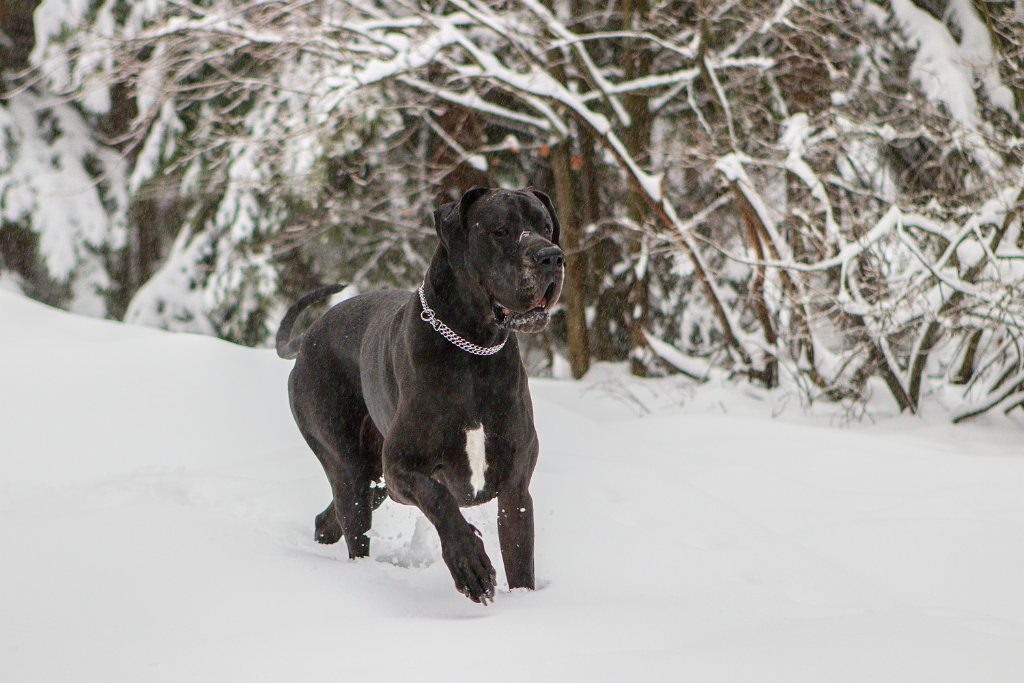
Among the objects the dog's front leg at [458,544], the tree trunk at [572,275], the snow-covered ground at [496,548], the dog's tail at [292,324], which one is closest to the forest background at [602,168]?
the tree trunk at [572,275]

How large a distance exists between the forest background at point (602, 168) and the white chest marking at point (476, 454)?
3486 mm

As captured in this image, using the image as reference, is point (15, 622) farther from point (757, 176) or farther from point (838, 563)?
point (757, 176)

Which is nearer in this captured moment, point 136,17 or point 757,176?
point 757,176


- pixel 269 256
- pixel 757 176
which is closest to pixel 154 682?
pixel 757 176

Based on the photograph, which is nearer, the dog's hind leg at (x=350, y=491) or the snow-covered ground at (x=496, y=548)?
the snow-covered ground at (x=496, y=548)

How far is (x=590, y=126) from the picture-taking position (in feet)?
25.5

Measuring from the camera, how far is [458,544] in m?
2.95

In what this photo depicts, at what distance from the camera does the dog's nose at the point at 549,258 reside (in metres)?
2.89

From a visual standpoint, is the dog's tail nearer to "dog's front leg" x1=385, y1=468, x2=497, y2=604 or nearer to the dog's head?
the dog's head

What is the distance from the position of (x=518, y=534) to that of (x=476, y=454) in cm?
34

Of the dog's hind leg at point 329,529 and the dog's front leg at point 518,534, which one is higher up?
the dog's front leg at point 518,534

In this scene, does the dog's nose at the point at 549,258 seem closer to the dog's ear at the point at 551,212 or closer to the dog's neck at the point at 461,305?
the dog's neck at the point at 461,305

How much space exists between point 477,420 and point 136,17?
9.80 m

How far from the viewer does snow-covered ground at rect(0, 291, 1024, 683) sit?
2385 mm
